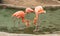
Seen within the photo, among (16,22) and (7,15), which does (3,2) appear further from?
(16,22)

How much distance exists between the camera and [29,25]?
5.64 metres

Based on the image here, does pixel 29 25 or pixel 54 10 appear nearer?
pixel 29 25

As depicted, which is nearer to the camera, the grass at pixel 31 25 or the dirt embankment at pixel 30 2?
the grass at pixel 31 25

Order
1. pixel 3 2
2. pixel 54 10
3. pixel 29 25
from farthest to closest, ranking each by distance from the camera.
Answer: pixel 3 2
pixel 54 10
pixel 29 25

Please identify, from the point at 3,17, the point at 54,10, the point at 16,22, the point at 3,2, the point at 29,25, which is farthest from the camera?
the point at 3,2

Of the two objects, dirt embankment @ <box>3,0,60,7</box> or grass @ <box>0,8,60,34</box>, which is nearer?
grass @ <box>0,8,60,34</box>

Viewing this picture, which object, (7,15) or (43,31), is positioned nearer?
(43,31)

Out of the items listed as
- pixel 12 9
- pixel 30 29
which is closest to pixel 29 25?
pixel 30 29

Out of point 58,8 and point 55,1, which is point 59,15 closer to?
point 58,8

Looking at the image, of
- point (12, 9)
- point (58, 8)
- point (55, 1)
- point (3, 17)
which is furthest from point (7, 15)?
point (55, 1)

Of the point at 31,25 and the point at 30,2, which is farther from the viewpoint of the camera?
the point at 30,2

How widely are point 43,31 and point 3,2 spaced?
341 cm

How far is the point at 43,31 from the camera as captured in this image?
5.36m

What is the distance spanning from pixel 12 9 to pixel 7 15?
26.4 inches
